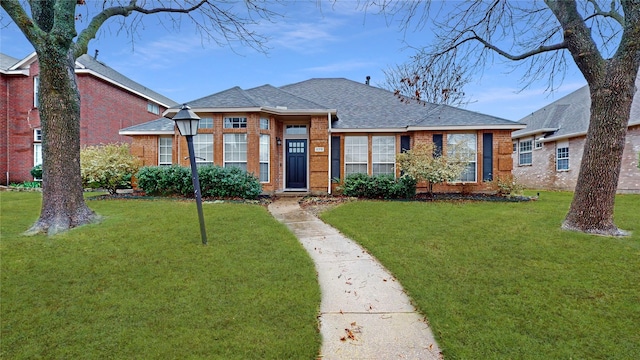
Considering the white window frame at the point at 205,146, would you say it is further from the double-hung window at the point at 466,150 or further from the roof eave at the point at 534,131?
the roof eave at the point at 534,131

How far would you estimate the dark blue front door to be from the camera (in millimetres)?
13945

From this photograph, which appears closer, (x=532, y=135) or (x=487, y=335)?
(x=487, y=335)

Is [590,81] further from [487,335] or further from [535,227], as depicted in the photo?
[487,335]

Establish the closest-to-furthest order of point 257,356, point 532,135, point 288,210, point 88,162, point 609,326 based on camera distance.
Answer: point 257,356 → point 609,326 → point 288,210 → point 88,162 → point 532,135

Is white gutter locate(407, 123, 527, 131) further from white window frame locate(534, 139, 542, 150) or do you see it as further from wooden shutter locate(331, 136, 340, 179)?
white window frame locate(534, 139, 542, 150)

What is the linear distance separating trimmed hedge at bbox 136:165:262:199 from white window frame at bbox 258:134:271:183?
0.93m

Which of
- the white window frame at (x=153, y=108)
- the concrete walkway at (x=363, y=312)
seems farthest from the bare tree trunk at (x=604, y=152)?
the white window frame at (x=153, y=108)

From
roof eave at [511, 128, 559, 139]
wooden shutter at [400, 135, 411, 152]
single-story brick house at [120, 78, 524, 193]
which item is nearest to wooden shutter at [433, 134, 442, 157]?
single-story brick house at [120, 78, 524, 193]

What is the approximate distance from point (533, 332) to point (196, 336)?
3.39m

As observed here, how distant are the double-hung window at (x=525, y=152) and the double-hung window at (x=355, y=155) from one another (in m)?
12.9

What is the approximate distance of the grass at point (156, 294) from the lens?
9.96ft

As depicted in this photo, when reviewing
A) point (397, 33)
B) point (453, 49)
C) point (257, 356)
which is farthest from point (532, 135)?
point (257, 356)

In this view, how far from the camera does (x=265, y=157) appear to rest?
12641 millimetres

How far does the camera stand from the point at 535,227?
7.27 m
